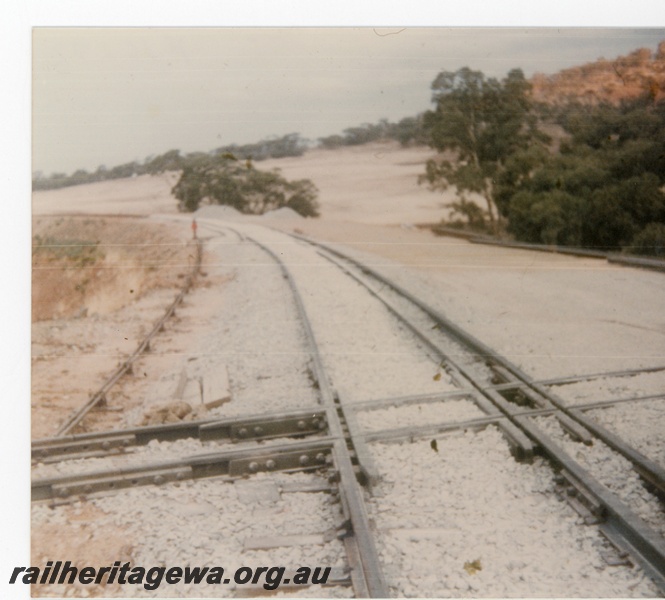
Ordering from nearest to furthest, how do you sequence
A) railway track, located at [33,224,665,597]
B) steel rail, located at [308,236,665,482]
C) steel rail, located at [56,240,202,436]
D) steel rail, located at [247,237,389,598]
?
steel rail, located at [247,237,389,598] → railway track, located at [33,224,665,597] → steel rail, located at [308,236,665,482] → steel rail, located at [56,240,202,436]

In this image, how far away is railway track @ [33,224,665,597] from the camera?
2908mm

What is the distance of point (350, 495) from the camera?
308 cm

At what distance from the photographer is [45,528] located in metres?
3.18

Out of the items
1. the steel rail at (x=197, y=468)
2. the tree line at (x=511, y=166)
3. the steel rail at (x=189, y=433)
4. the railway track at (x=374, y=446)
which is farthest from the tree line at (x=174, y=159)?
the steel rail at (x=197, y=468)

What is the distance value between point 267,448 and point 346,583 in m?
0.94

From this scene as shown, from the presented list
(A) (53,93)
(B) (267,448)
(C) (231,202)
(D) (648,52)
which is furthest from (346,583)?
(D) (648,52)

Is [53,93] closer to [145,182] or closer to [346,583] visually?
[145,182]

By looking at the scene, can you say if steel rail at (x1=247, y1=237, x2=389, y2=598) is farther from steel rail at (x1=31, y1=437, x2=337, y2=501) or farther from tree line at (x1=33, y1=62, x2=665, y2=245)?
tree line at (x1=33, y1=62, x2=665, y2=245)

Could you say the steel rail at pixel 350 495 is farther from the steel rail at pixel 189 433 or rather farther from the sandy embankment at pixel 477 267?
the sandy embankment at pixel 477 267

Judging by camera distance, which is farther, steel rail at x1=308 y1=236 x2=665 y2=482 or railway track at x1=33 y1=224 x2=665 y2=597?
steel rail at x1=308 y1=236 x2=665 y2=482

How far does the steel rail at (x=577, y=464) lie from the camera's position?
2.77 meters

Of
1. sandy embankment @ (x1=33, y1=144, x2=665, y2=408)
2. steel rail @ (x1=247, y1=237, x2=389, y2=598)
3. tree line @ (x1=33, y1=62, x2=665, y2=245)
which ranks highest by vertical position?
tree line @ (x1=33, y1=62, x2=665, y2=245)

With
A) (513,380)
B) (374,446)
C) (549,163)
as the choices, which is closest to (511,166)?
(549,163)

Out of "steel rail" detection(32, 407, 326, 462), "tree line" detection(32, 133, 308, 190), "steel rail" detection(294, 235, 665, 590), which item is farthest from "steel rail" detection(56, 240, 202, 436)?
"steel rail" detection(294, 235, 665, 590)
